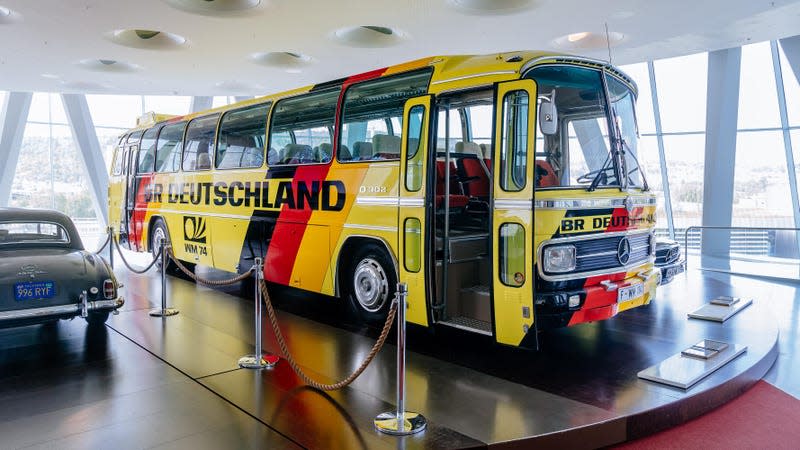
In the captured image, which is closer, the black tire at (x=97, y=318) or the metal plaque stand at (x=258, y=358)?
the metal plaque stand at (x=258, y=358)

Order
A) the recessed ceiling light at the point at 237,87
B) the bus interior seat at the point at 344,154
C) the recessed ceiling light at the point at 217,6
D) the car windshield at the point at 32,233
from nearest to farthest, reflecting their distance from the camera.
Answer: the car windshield at the point at 32,233
the bus interior seat at the point at 344,154
the recessed ceiling light at the point at 217,6
the recessed ceiling light at the point at 237,87

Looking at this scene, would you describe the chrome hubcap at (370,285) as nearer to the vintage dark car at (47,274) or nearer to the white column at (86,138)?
the vintage dark car at (47,274)

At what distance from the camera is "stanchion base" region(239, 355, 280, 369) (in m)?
5.01

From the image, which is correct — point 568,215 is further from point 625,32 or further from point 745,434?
point 625,32

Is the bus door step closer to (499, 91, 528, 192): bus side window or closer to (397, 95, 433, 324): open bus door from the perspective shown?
(397, 95, 433, 324): open bus door

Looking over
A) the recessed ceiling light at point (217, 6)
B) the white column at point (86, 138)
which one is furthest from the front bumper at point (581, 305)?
the white column at point (86, 138)

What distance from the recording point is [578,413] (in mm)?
3979

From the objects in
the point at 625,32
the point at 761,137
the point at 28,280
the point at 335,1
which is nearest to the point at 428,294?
the point at 28,280

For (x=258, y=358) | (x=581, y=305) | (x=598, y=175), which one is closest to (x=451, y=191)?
(x=598, y=175)

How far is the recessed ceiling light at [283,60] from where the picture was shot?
1418cm

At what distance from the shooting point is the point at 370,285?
6227mm

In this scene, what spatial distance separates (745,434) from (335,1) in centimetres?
848

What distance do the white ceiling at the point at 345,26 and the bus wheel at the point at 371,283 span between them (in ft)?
17.7

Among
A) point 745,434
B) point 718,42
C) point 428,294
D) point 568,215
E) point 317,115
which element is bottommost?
point 745,434
